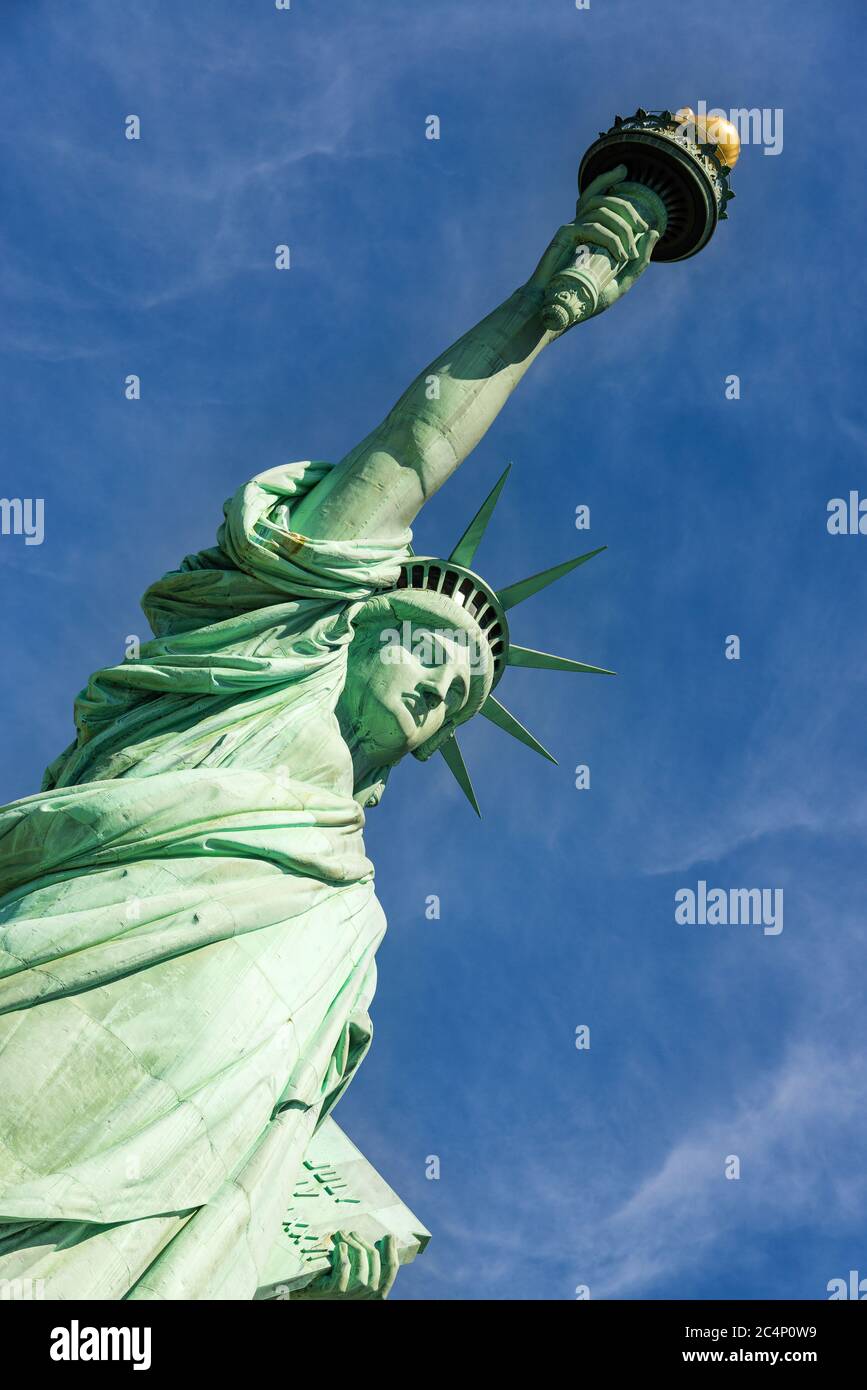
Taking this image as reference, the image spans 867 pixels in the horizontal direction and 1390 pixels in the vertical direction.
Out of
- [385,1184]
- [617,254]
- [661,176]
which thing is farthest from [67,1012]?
[661,176]

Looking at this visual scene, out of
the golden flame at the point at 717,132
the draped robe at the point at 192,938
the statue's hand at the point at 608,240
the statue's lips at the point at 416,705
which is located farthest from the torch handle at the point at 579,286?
the statue's lips at the point at 416,705

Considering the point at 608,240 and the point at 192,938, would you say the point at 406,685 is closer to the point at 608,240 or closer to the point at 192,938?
the point at 192,938

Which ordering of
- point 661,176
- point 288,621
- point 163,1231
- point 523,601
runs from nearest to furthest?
point 163,1231 → point 288,621 → point 523,601 → point 661,176

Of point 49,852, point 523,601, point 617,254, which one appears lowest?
point 49,852

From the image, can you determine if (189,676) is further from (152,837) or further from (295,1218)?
(295,1218)

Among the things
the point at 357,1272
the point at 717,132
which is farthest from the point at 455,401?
the point at 357,1272

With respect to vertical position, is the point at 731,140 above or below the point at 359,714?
above
